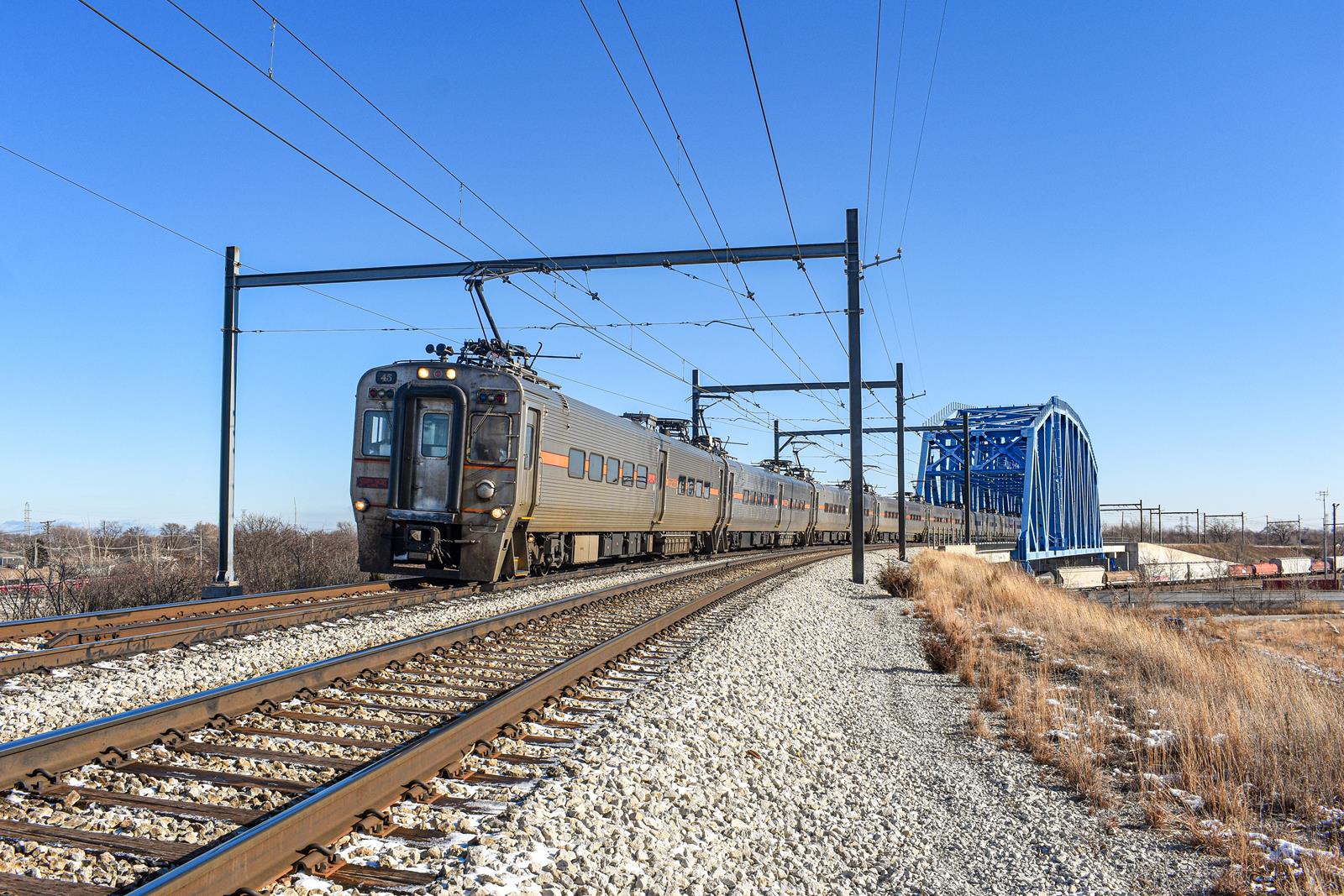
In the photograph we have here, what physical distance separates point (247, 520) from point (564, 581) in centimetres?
1877

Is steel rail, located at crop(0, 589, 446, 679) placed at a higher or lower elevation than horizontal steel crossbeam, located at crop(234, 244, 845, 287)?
lower

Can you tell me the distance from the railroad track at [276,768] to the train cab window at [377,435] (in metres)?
6.64

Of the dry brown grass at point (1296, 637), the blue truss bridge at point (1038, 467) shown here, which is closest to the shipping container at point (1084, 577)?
the blue truss bridge at point (1038, 467)

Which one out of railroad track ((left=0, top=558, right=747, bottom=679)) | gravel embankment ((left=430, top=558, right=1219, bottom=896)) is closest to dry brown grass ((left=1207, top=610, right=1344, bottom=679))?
gravel embankment ((left=430, top=558, right=1219, bottom=896))

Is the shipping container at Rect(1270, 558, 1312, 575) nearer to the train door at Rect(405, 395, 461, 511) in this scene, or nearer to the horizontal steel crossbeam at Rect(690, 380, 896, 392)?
the horizontal steel crossbeam at Rect(690, 380, 896, 392)

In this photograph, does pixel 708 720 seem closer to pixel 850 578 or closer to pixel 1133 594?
pixel 850 578

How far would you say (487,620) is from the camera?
908 cm

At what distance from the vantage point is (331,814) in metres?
3.62

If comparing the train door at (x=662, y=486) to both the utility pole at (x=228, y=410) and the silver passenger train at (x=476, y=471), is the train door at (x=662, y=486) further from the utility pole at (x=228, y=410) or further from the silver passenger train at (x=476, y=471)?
the utility pole at (x=228, y=410)

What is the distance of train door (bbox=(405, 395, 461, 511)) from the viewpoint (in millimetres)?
13414

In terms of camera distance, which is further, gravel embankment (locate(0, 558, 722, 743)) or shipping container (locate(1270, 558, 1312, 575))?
shipping container (locate(1270, 558, 1312, 575))

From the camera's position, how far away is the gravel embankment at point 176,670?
19.4 ft

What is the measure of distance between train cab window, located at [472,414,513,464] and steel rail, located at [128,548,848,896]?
7.59 meters

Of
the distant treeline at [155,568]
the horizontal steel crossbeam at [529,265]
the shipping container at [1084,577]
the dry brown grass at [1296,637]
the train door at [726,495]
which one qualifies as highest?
the horizontal steel crossbeam at [529,265]
